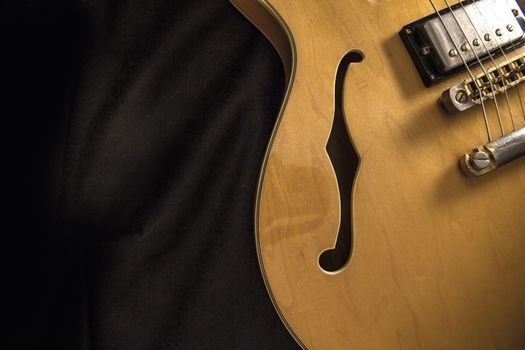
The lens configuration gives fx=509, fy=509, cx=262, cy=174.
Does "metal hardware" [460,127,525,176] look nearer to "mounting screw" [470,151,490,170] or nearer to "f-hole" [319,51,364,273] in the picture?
"mounting screw" [470,151,490,170]

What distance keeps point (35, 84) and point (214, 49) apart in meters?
0.27

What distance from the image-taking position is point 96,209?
0.76m

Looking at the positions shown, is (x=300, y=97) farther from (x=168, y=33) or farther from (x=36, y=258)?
(x=36, y=258)

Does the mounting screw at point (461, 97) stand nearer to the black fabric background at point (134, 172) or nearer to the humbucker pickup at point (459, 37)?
the humbucker pickup at point (459, 37)

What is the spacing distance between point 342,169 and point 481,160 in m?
0.17

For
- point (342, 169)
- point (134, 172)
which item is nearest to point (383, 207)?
point (342, 169)

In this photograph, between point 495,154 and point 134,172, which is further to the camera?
point 134,172

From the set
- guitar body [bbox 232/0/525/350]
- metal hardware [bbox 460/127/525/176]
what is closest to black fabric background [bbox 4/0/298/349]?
guitar body [bbox 232/0/525/350]

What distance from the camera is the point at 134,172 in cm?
77

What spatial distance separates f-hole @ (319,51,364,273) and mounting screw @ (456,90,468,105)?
0.41 ft

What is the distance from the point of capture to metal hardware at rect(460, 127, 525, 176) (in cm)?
61

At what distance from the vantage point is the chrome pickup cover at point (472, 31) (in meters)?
0.63

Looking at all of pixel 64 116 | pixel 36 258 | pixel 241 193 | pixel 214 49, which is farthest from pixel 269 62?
pixel 36 258

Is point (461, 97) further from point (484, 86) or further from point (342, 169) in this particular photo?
point (342, 169)
